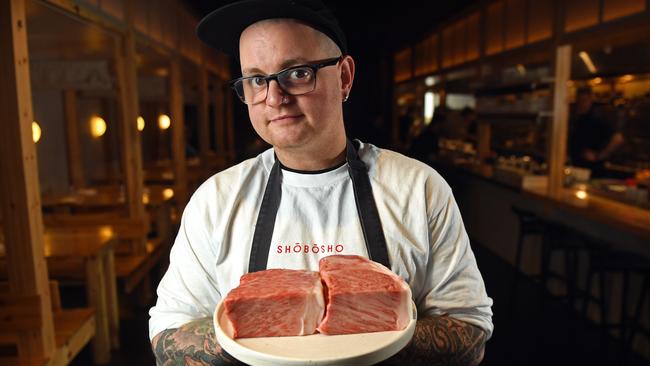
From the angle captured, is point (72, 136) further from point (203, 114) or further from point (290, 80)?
point (290, 80)

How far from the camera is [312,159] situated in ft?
4.65

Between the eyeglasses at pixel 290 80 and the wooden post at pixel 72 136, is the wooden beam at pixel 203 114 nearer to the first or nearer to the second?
the wooden post at pixel 72 136

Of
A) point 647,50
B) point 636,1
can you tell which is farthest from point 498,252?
point 636,1

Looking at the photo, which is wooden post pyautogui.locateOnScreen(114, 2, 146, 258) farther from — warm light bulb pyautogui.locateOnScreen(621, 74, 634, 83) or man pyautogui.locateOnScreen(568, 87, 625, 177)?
warm light bulb pyautogui.locateOnScreen(621, 74, 634, 83)

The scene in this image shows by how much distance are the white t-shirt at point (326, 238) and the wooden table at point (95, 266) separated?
261 centimetres

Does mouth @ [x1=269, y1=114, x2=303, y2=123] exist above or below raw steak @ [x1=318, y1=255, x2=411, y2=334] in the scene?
above

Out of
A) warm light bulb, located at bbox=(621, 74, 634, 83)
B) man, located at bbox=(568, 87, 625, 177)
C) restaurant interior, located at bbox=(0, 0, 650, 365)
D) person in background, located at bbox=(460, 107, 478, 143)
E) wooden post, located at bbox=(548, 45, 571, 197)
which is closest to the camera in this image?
restaurant interior, located at bbox=(0, 0, 650, 365)

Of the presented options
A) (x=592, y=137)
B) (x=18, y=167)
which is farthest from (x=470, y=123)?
(x=18, y=167)

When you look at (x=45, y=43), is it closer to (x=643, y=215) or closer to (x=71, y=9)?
(x=71, y=9)

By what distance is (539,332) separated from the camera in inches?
168

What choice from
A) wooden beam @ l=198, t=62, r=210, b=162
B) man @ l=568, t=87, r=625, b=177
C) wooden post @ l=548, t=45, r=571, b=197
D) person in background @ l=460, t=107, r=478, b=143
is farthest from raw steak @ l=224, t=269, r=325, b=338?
wooden beam @ l=198, t=62, r=210, b=162

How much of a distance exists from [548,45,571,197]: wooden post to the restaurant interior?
2cm

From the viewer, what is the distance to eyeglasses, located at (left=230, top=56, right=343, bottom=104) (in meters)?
1.23

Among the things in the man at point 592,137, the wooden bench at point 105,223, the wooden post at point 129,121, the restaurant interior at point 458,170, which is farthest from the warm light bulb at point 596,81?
the wooden bench at point 105,223
